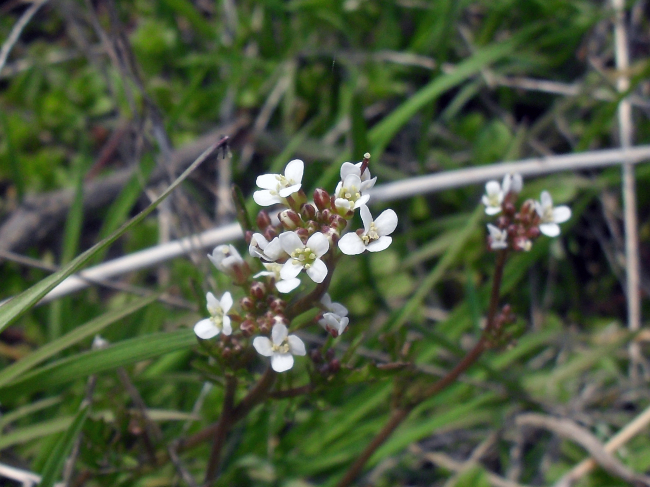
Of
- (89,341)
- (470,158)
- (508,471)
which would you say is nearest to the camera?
(89,341)

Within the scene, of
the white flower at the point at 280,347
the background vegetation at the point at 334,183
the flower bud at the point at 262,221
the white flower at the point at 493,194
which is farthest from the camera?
the background vegetation at the point at 334,183

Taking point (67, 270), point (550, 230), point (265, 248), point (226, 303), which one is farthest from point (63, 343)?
point (550, 230)

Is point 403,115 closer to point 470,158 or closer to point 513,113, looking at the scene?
point 470,158

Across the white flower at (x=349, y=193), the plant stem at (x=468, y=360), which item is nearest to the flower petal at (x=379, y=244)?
the white flower at (x=349, y=193)

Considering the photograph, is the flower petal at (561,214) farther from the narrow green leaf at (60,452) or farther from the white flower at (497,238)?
the narrow green leaf at (60,452)

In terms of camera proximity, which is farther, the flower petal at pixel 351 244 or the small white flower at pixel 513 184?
the small white flower at pixel 513 184

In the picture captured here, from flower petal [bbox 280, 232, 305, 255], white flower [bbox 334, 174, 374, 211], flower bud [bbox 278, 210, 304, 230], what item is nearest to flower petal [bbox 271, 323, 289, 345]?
flower petal [bbox 280, 232, 305, 255]

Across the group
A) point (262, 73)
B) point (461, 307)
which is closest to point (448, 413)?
point (461, 307)
